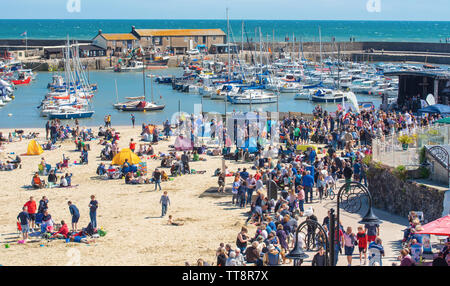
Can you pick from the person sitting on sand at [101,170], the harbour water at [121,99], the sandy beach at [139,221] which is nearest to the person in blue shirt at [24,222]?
the sandy beach at [139,221]

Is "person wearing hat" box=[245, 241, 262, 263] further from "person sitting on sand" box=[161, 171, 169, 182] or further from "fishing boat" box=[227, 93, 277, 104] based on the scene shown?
"fishing boat" box=[227, 93, 277, 104]

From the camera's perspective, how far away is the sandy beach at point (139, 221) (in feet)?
51.1

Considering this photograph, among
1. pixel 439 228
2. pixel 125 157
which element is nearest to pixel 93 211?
pixel 125 157

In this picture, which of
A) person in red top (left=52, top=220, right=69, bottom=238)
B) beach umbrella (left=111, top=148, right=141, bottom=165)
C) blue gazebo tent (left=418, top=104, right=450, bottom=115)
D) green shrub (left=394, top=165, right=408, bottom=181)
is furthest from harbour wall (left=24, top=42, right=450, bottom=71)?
person in red top (left=52, top=220, right=69, bottom=238)

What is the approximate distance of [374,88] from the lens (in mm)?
60812

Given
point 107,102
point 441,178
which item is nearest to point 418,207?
point 441,178

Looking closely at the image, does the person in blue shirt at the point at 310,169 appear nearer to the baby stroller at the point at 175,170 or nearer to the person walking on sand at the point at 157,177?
the person walking on sand at the point at 157,177

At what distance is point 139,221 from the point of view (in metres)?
18.8

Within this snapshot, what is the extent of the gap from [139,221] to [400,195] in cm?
783

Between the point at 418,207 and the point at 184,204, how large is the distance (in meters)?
7.52

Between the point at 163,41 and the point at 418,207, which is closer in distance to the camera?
the point at 418,207

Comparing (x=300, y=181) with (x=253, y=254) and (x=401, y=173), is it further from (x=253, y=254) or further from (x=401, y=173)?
(x=253, y=254)
